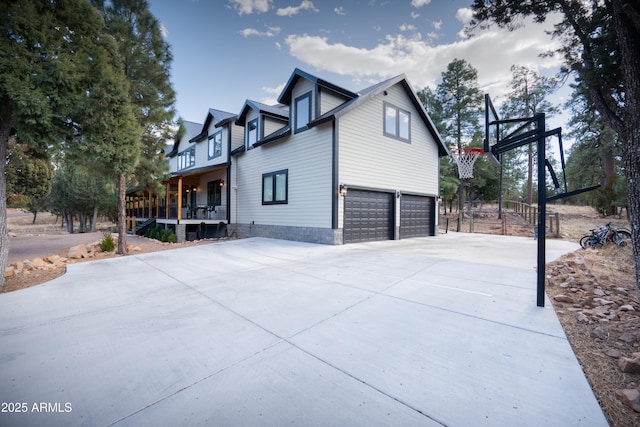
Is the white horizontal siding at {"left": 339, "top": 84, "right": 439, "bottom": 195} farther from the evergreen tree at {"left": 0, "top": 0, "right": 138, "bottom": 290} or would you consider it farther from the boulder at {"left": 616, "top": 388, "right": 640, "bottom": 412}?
the boulder at {"left": 616, "top": 388, "right": 640, "bottom": 412}

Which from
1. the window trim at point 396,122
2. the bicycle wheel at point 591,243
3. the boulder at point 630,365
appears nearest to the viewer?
the boulder at point 630,365

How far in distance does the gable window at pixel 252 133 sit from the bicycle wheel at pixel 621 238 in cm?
1415

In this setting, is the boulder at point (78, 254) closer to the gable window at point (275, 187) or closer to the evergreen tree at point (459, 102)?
the gable window at point (275, 187)

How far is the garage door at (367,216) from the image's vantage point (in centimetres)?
1002

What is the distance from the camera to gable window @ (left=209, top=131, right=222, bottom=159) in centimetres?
1596

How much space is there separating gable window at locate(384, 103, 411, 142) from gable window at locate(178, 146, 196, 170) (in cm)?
1442

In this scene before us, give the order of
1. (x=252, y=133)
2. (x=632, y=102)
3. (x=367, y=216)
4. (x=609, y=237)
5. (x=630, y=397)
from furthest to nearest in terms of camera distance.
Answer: (x=252, y=133) < (x=367, y=216) < (x=609, y=237) < (x=632, y=102) < (x=630, y=397)

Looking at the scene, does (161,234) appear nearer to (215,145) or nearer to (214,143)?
(215,145)

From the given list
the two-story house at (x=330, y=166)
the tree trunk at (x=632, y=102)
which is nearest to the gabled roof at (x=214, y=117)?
the two-story house at (x=330, y=166)

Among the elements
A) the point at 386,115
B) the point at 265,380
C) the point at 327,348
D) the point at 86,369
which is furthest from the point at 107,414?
the point at 386,115

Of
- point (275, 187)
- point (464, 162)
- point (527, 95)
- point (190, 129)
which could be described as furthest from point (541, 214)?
point (527, 95)

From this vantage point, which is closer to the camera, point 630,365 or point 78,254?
point 630,365

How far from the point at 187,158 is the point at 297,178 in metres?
13.3

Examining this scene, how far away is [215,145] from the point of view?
54.1 feet
